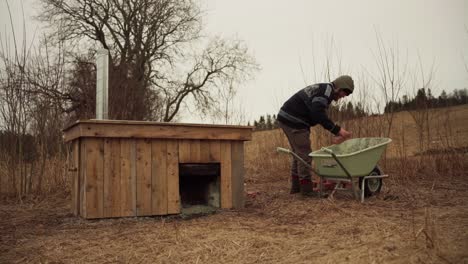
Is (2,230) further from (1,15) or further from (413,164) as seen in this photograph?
(413,164)

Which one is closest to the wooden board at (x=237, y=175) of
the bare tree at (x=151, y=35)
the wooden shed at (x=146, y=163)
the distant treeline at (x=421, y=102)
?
the wooden shed at (x=146, y=163)

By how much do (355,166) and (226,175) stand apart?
1.51 meters

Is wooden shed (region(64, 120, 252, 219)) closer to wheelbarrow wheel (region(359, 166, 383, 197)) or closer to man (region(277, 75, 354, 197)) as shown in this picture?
man (region(277, 75, 354, 197))

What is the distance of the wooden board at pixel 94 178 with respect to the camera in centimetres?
416

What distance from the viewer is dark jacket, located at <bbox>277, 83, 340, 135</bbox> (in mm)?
4926

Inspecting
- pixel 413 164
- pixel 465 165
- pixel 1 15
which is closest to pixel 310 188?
pixel 413 164

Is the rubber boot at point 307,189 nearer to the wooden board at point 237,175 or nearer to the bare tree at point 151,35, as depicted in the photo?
the wooden board at point 237,175

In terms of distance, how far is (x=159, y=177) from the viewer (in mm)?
4488

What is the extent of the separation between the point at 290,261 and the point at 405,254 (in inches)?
26.5

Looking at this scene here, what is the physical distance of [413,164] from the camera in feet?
23.4

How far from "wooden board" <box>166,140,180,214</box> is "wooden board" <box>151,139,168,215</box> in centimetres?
3

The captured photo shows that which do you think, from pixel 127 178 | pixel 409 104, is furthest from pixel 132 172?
pixel 409 104

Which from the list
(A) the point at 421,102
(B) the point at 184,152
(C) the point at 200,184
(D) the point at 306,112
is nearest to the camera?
(B) the point at 184,152

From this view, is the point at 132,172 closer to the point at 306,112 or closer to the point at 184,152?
the point at 184,152
